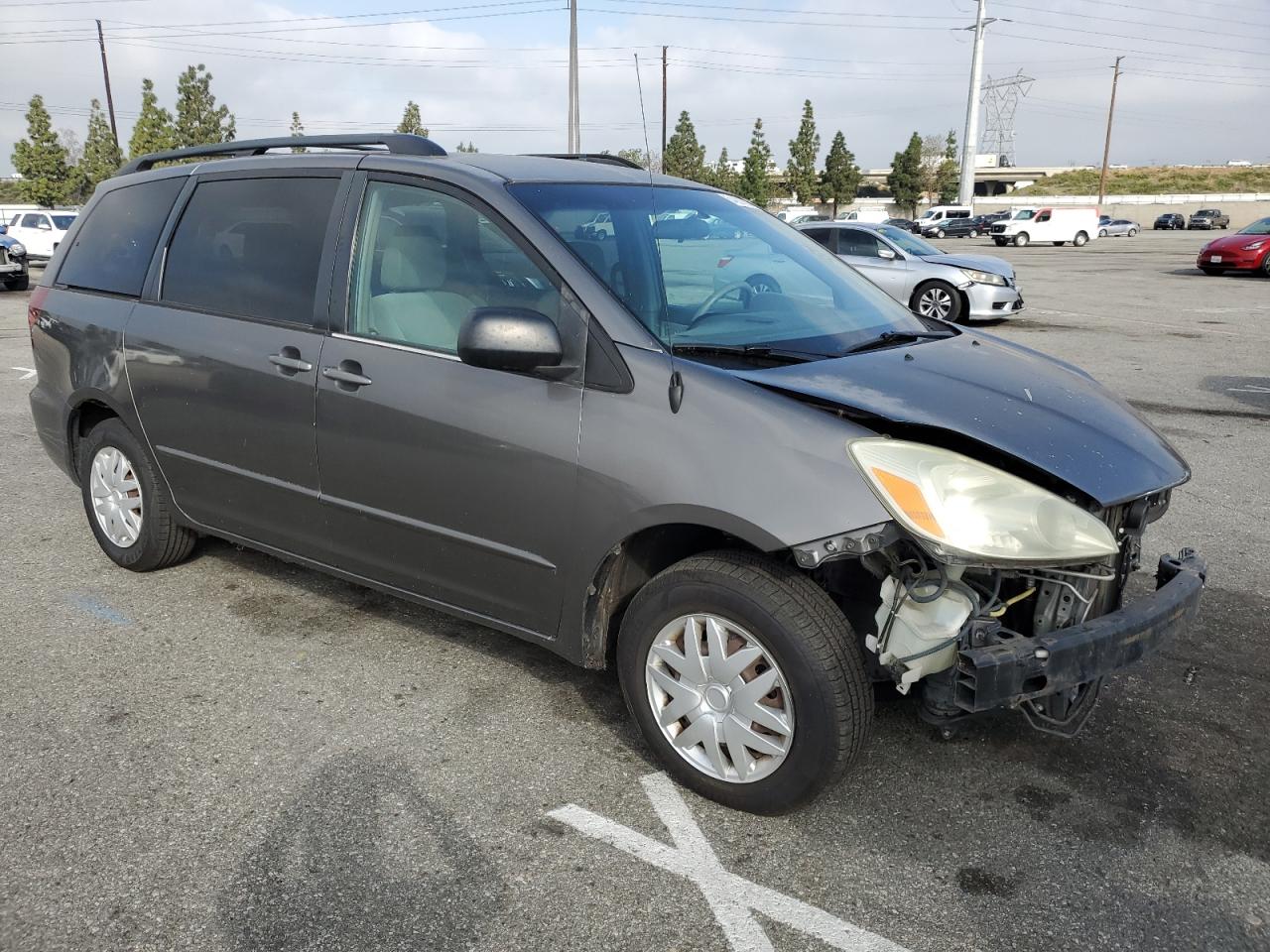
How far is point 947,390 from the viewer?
300 centimetres

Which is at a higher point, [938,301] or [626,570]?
[626,570]

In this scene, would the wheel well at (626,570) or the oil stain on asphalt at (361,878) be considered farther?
the wheel well at (626,570)

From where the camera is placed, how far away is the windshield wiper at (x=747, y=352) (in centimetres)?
305

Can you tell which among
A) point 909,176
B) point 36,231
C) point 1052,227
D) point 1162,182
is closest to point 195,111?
point 36,231

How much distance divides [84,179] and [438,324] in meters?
53.8

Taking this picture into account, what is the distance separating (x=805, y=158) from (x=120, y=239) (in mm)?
84747

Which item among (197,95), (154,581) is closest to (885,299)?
(154,581)

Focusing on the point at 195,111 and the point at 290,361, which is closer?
the point at 290,361

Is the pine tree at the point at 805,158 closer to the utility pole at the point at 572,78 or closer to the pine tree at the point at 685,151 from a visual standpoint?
the pine tree at the point at 685,151

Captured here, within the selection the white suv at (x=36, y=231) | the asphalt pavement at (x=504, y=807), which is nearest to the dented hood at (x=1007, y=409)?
the asphalt pavement at (x=504, y=807)

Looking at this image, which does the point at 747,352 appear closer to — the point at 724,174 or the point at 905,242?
the point at 905,242

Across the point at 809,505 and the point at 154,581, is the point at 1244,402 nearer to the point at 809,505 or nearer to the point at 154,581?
the point at 809,505

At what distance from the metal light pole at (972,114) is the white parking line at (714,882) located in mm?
71097

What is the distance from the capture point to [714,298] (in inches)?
134
